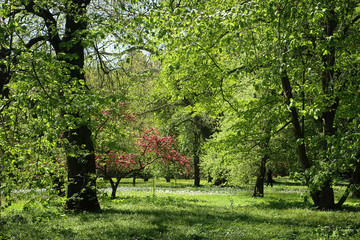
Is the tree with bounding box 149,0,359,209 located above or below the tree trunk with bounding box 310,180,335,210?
above

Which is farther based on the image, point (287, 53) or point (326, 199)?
point (326, 199)

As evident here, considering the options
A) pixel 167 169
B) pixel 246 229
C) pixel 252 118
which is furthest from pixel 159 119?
pixel 246 229

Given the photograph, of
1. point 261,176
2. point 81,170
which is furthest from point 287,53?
point 261,176

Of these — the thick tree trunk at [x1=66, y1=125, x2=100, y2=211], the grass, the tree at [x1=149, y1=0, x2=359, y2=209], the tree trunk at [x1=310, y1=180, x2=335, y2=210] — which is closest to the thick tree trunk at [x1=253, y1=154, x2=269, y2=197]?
the tree at [x1=149, y1=0, x2=359, y2=209]

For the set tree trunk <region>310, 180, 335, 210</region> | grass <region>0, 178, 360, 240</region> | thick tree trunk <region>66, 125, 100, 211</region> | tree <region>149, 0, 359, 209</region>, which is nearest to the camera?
tree <region>149, 0, 359, 209</region>

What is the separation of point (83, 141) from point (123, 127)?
5.73 ft

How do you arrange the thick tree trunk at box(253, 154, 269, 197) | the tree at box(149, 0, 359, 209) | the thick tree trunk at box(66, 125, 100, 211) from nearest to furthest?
the tree at box(149, 0, 359, 209) < the thick tree trunk at box(66, 125, 100, 211) < the thick tree trunk at box(253, 154, 269, 197)

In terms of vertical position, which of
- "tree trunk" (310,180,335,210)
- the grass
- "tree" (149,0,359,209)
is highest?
→ "tree" (149,0,359,209)

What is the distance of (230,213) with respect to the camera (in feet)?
43.4

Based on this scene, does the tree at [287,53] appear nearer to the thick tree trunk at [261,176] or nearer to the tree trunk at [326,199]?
the tree trunk at [326,199]

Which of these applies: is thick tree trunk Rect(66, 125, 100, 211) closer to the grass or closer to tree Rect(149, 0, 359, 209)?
the grass

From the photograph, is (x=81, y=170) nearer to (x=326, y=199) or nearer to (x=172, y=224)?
(x=172, y=224)

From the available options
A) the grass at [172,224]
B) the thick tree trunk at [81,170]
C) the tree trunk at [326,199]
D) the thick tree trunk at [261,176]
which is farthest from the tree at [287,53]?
the thick tree trunk at [81,170]

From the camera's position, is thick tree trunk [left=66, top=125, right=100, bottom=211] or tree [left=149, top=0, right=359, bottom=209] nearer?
tree [left=149, top=0, right=359, bottom=209]
